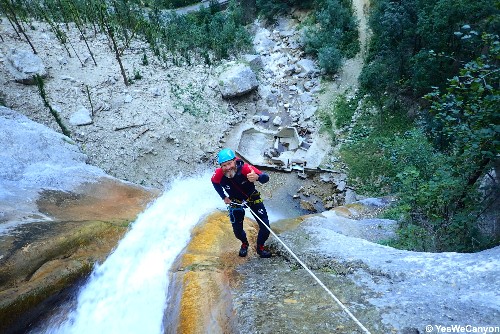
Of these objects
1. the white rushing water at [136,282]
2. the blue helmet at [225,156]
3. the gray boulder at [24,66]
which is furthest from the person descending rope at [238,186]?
the gray boulder at [24,66]

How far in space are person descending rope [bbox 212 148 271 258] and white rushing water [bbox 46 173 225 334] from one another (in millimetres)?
1736

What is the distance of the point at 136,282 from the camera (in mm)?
5887

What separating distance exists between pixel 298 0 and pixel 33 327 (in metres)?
22.1

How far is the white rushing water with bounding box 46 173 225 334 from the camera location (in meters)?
5.01

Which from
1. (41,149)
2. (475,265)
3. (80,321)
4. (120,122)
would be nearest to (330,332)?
(475,265)

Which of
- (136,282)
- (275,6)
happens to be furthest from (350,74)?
(136,282)

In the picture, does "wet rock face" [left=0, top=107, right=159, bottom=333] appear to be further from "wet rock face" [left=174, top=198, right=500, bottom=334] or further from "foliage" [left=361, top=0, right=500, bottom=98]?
"foliage" [left=361, top=0, right=500, bottom=98]

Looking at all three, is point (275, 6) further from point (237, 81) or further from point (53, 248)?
point (53, 248)

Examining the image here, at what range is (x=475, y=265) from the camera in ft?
13.2

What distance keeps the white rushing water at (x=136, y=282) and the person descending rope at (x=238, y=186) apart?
1736 mm

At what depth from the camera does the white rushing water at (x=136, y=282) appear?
5008 millimetres

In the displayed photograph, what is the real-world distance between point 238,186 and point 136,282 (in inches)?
109

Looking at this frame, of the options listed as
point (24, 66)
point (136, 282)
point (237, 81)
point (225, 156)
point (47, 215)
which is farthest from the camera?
point (237, 81)

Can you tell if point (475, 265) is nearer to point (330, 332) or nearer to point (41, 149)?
point (330, 332)
